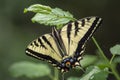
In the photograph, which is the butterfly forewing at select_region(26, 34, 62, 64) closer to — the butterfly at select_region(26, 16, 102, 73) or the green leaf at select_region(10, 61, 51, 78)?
the butterfly at select_region(26, 16, 102, 73)


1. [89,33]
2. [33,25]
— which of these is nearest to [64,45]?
[89,33]

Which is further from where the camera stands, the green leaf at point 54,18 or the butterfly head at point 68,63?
the butterfly head at point 68,63

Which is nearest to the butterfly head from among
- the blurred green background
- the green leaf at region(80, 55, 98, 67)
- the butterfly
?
the butterfly

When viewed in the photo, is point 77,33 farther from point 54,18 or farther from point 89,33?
point 54,18

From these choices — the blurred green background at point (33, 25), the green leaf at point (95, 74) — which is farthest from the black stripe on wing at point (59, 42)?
the blurred green background at point (33, 25)

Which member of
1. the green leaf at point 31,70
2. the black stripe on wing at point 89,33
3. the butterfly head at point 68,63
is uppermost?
the black stripe on wing at point 89,33

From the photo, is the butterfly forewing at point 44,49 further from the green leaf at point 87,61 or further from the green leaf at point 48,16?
the green leaf at point 87,61
